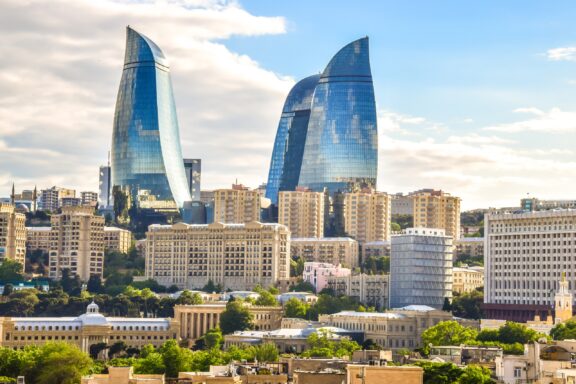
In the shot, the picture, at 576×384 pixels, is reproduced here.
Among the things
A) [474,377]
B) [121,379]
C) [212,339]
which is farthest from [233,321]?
[121,379]

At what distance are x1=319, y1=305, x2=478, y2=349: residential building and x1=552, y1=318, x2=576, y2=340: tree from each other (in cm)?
2957

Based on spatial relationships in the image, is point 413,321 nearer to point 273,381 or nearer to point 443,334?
point 443,334

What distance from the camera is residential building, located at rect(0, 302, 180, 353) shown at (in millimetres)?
185875

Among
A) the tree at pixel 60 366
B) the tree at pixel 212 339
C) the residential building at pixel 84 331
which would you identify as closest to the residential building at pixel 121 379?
the tree at pixel 60 366

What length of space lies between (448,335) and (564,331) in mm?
18923

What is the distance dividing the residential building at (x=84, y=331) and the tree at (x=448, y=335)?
3763 centimetres

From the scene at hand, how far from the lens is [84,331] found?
188 meters

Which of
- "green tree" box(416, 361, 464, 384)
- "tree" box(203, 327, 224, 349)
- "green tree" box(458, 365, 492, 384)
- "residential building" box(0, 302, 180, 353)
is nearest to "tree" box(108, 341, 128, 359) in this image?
"residential building" box(0, 302, 180, 353)

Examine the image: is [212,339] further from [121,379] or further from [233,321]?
[121,379]

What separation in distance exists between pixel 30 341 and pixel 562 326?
208 ft

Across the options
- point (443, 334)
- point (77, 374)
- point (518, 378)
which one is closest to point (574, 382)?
point (518, 378)

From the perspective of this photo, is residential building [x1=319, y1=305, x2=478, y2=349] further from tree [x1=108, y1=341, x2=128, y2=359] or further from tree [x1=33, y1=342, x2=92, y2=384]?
tree [x1=33, y1=342, x2=92, y2=384]

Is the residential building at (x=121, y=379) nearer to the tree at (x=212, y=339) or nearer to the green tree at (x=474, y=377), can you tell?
the green tree at (x=474, y=377)

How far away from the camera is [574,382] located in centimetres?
6762
